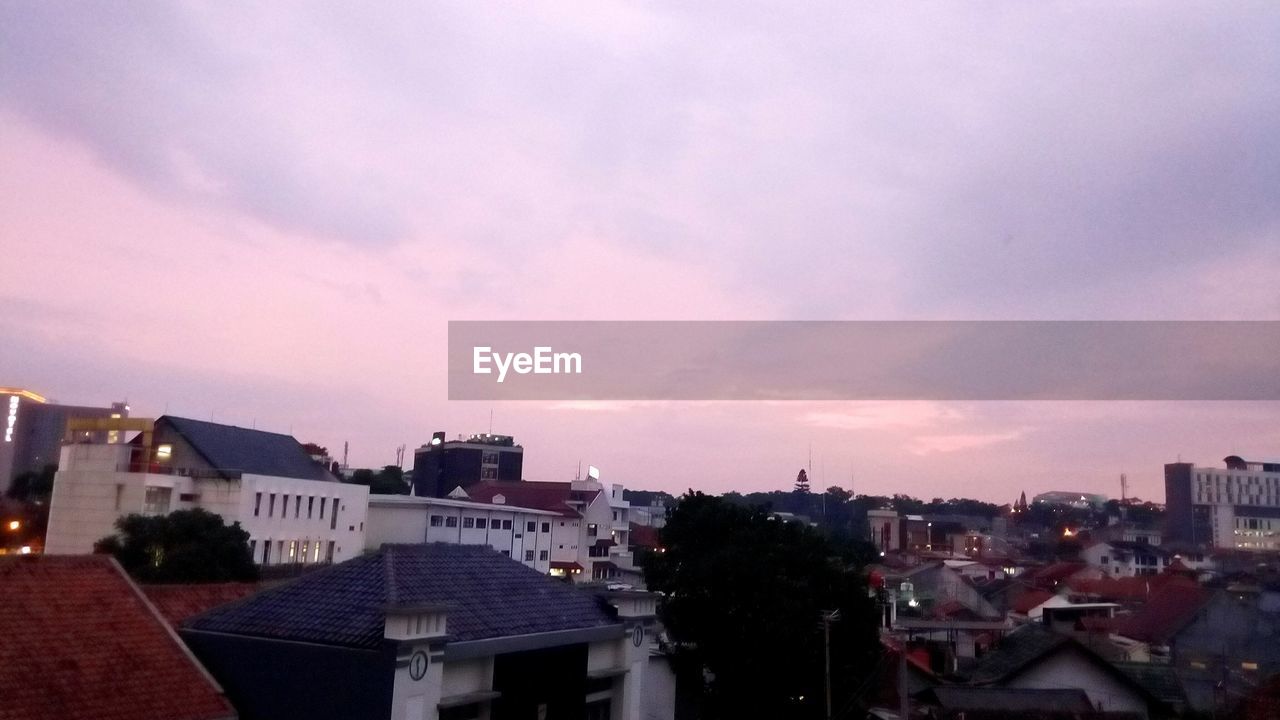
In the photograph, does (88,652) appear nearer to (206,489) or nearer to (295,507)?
(206,489)

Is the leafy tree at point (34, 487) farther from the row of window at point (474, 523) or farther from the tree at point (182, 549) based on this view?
the tree at point (182, 549)

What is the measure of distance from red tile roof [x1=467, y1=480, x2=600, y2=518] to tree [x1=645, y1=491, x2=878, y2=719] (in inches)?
805

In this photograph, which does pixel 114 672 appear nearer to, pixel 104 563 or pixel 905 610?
pixel 104 563

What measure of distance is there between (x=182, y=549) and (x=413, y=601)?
11039mm

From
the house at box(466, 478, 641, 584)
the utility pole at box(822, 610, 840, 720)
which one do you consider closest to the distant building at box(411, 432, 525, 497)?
the house at box(466, 478, 641, 584)

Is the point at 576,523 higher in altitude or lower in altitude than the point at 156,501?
lower

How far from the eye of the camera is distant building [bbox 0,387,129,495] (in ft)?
173

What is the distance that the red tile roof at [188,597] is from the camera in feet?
32.0

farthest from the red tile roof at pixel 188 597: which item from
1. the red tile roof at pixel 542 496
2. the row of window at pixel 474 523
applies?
the red tile roof at pixel 542 496

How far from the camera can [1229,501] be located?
135 ft

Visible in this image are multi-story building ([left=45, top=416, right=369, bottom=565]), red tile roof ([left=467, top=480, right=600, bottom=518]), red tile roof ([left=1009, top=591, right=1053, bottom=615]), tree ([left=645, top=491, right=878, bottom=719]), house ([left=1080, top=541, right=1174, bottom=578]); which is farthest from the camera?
house ([left=1080, top=541, right=1174, bottom=578])

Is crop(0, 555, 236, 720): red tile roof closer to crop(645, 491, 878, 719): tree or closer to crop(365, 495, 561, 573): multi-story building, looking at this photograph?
crop(645, 491, 878, 719): tree

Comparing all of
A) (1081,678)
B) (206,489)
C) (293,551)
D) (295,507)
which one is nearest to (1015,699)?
(1081,678)

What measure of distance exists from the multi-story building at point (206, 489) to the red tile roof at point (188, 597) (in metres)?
15.6
